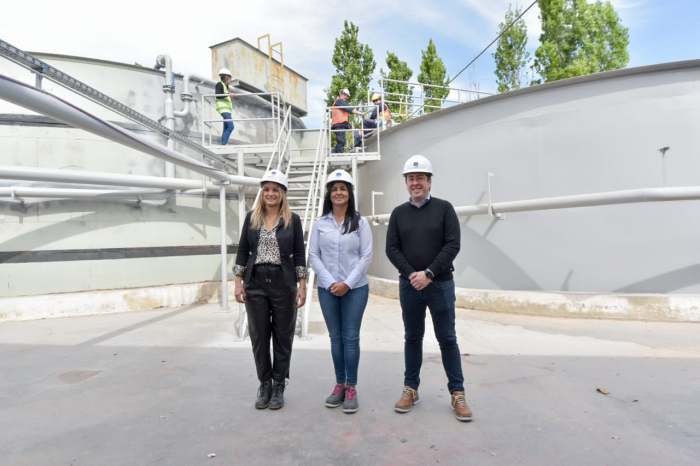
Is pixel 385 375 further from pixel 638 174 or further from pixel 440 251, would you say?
pixel 638 174

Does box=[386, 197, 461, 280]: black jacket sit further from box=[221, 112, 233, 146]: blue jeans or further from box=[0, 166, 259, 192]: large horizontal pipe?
box=[221, 112, 233, 146]: blue jeans

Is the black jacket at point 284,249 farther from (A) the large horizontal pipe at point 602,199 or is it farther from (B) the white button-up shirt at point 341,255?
(A) the large horizontal pipe at point 602,199

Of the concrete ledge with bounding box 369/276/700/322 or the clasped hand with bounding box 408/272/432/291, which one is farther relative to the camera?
the concrete ledge with bounding box 369/276/700/322

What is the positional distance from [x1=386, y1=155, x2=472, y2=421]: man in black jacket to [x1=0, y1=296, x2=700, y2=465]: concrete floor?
1.19 ft

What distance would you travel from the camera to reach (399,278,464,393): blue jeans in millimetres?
3262

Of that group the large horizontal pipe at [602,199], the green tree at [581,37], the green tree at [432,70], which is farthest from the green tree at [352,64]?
the large horizontal pipe at [602,199]

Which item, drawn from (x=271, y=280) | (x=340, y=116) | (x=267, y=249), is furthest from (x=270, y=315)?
(x=340, y=116)

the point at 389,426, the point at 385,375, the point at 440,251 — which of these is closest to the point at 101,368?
the point at 385,375

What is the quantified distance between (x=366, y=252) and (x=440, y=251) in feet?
1.94

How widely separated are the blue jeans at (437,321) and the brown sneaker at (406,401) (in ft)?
0.18

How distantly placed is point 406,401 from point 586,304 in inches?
189

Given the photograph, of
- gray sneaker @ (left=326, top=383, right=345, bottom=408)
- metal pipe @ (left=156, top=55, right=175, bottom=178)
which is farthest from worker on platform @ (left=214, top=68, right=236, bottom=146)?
gray sneaker @ (left=326, top=383, right=345, bottom=408)

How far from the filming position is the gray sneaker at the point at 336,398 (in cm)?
346

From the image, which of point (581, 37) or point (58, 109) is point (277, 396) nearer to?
point (58, 109)
